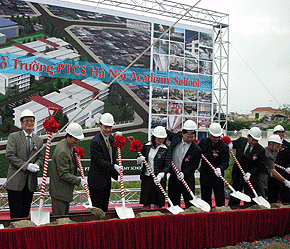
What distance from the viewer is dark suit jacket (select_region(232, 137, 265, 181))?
178 inches

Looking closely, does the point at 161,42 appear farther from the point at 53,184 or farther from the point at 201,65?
the point at 53,184

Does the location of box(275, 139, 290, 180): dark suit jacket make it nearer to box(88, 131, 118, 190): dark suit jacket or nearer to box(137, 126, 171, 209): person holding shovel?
box(137, 126, 171, 209): person holding shovel

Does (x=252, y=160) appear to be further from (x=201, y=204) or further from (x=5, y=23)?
(x=5, y=23)

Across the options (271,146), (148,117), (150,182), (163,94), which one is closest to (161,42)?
(163,94)

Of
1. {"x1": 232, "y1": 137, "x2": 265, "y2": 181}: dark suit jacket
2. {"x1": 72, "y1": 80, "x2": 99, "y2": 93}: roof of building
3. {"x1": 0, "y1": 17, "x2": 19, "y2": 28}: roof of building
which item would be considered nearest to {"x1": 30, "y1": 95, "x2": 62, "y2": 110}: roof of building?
{"x1": 72, "y1": 80, "x2": 99, "y2": 93}: roof of building

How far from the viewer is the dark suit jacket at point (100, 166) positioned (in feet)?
11.9

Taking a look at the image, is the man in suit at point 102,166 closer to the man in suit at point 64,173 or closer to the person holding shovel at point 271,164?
the man in suit at point 64,173

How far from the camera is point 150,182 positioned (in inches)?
153

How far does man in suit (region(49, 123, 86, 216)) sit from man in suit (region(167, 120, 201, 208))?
4.38ft

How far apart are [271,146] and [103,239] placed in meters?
3.07

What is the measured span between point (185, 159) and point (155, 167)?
45 cm

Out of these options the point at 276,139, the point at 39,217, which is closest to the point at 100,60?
the point at 276,139

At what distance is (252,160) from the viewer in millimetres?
4562

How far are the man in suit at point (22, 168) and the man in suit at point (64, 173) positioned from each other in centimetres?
22
